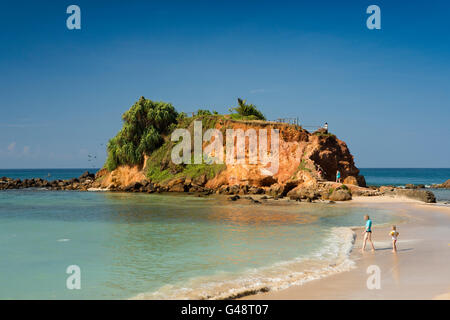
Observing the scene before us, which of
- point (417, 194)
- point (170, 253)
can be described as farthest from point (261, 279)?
point (417, 194)

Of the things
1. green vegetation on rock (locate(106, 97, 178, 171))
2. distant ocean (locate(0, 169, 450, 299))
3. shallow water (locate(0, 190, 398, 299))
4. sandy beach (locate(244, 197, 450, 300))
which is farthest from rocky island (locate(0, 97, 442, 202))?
sandy beach (locate(244, 197, 450, 300))

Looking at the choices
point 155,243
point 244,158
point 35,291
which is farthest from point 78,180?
point 35,291

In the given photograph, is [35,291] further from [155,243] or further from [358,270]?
[358,270]

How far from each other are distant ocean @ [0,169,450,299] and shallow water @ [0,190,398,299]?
3 centimetres

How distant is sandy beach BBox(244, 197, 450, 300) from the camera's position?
833 cm

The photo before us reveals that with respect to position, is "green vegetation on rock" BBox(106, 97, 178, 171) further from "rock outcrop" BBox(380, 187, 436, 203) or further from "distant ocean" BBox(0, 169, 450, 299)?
"rock outcrop" BBox(380, 187, 436, 203)

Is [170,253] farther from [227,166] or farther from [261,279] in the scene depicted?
[227,166]

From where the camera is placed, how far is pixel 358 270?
10.5 meters

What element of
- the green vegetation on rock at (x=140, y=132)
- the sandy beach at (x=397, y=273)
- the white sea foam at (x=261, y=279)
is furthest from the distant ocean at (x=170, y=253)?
the green vegetation on rock at (x=140, y=132)

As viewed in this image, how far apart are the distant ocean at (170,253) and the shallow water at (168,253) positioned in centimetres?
3

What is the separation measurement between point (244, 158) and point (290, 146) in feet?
18.9

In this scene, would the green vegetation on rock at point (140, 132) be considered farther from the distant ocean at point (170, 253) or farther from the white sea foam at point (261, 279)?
the white sea foam at point (261, 279)

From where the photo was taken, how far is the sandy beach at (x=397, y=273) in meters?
8.33

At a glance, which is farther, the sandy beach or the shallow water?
the shallow water
